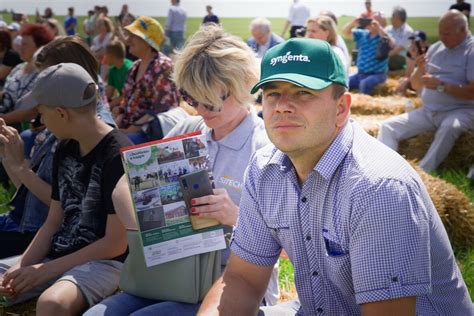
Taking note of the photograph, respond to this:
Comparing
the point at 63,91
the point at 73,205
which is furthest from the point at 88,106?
the point at 73,205

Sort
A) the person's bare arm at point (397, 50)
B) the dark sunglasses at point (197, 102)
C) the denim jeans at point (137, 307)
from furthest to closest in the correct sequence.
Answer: the person's bare arm at point (397, 50) < the dark sunglasses at point (197, 102) < the denim jeans at point (137, 307)

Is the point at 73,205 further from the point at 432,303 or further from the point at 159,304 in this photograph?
the point at 432,303

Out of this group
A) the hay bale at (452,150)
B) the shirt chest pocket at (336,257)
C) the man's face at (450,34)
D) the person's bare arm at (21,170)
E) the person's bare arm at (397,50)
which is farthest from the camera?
the person's bare arm at (397,50)

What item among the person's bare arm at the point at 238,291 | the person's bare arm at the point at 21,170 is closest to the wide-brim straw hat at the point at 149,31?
the person's bare arm at the point at 21,170

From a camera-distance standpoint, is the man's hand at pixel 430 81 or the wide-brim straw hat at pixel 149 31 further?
the man's hand at pixel 430 81

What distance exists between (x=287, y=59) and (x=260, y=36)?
27.2ft

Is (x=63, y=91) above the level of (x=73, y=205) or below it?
above

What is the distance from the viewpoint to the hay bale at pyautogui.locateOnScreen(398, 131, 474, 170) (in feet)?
20.6

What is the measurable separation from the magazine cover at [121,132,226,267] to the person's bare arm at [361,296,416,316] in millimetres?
875

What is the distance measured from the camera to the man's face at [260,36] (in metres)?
9.99

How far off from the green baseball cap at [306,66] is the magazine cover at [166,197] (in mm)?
630

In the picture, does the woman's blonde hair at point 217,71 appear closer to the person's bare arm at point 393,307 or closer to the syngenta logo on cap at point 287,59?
the syngenta logo on cap at point 287,59

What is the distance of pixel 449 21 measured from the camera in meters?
6.36

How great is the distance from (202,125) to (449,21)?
4.27 meters
